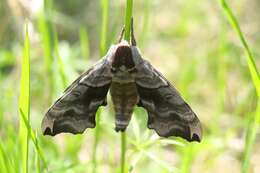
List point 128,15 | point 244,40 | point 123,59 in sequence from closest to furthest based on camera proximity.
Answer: point 128,15
point 244,40
point 123,59

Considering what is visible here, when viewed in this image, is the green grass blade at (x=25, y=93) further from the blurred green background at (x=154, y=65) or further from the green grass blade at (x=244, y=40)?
the green grass blade at (x=244, y=40)

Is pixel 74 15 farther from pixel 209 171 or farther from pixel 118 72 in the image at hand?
pixel 118 72

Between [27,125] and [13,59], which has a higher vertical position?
[27,125]

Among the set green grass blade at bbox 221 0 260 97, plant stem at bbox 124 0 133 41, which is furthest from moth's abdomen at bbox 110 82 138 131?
green grass blade at bbox 221 0 260 97

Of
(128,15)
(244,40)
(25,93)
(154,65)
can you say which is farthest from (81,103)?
(154,65)

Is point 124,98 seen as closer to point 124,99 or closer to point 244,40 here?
point 124,99

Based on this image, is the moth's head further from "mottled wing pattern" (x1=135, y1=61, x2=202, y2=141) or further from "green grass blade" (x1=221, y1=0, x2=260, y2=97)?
"green grass blade" (x1=221, y1=0, x2=260, y2=97)

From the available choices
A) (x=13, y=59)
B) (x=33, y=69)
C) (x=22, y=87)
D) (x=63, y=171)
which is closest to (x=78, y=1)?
(x=33, y=69)
